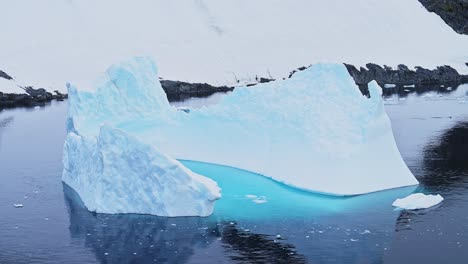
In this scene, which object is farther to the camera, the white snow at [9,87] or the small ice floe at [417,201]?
the white snow at [9,87]

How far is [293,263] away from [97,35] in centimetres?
4438

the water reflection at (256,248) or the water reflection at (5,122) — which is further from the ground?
the water reflection at (5,122)

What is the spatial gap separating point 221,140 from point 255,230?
7.82 metres

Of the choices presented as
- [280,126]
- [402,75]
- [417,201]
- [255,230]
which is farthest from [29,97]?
[417,201]

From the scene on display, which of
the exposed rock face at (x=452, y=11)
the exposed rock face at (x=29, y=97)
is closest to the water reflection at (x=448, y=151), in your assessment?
the exposed rock face at (x=29, y=97)

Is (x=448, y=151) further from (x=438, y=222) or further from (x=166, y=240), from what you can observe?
(x=166, y=240)

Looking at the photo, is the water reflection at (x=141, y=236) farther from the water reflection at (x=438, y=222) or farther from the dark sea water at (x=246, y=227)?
the water reflection at (x=438, y=222)

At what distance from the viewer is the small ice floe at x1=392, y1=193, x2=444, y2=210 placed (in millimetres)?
19703

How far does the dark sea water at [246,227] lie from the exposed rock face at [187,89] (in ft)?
81.1

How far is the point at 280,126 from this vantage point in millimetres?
23438

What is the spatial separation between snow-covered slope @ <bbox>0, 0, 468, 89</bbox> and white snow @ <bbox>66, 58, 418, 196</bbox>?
22.9 meters

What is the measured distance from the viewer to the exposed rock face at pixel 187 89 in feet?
165

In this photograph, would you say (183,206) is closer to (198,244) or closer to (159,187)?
(159,187)

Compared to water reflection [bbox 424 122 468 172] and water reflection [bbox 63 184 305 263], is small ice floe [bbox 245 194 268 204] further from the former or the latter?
water reflection [bbox 424 122 468 172]
